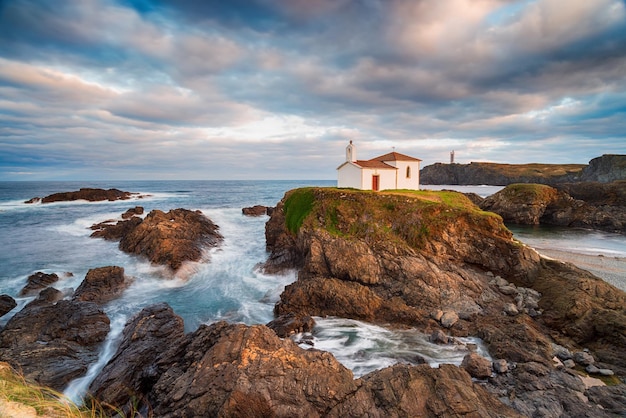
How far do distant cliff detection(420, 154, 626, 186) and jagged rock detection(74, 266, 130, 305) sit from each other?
109 meters

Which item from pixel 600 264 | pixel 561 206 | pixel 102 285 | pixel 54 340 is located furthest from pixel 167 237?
pixel 561 206

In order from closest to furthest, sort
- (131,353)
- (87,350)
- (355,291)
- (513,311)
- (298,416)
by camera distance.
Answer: (298,416) < (131,353) < (87,350) < (513,311) < (355,291)

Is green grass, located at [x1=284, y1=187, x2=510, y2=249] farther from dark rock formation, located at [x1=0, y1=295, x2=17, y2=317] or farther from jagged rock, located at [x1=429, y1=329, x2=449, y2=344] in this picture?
dark rock formation, located at [x1=0, y1=295, x2=17, y2=317]

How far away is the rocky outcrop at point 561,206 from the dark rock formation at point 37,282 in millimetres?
53346

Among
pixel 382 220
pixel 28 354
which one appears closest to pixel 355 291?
pixel 382 220

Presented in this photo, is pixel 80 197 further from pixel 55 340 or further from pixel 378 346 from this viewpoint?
pixel 378 346

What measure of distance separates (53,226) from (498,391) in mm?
48308

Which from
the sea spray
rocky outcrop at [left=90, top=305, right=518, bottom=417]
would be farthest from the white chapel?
rocky outcrop at [left=90, top=305, right=518, bottom=417]

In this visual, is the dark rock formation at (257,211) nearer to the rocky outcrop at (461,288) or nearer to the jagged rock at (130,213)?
the jagged rock at (130,213)

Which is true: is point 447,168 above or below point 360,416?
above

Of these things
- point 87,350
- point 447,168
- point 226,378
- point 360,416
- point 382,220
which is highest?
point 447,168

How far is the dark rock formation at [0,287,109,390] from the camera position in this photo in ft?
34.0

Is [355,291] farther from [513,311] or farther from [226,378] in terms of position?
[226,378]

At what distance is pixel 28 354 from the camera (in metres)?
11.0
